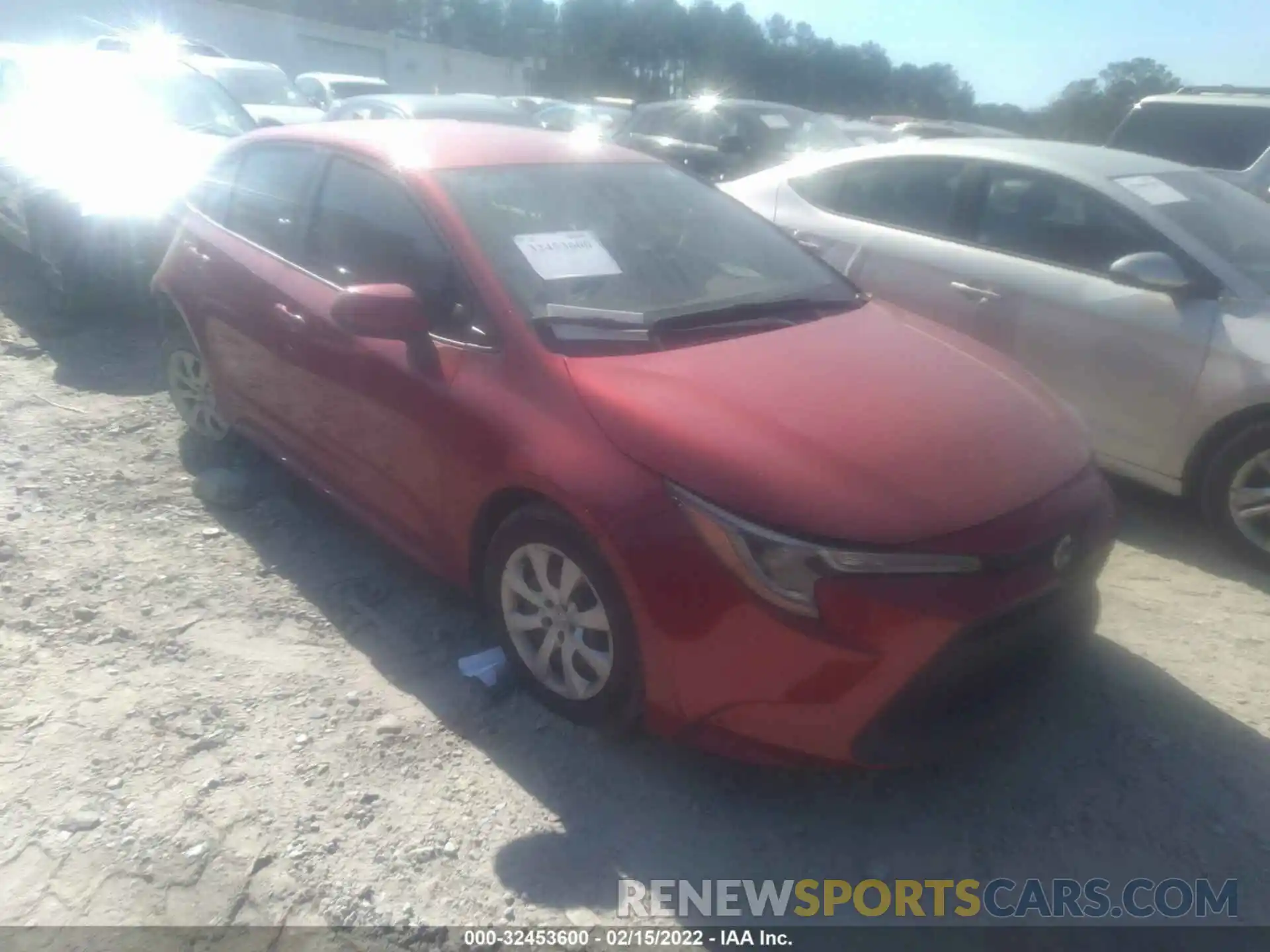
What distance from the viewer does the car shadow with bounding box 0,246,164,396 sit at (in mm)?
5816

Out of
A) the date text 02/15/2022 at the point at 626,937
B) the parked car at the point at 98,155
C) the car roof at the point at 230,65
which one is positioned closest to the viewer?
the date text 02/15/2022 at the point at 626,937

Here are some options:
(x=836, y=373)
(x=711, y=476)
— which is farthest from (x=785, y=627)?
(x=836, y=373)

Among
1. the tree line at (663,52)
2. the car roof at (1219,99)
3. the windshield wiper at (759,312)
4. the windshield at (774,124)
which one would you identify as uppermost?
the car roof at (1219,99)

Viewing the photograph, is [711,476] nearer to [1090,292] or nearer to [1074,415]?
[1074,415]

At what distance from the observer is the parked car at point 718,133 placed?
10773 mm

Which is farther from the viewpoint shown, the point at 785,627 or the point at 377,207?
the point at 377,207

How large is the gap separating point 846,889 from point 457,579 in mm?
1531

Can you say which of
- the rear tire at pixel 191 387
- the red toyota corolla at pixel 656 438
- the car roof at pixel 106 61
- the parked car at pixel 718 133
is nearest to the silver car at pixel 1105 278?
the red toyota corolla at pixel 656 438

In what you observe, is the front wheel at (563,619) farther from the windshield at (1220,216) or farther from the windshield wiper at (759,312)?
the windshield at (1220,216)

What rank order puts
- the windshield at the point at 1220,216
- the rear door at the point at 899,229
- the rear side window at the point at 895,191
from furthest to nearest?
the rear side window at the point at 895,191 < the rear door at the point at 899,229 < the windshield at the point at 1220,216

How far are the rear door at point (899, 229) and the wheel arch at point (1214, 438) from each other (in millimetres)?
1024

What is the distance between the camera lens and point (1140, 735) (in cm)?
314

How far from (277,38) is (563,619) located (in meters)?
35.5

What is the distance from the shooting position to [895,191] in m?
5.48
